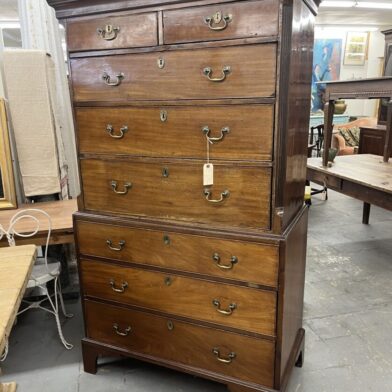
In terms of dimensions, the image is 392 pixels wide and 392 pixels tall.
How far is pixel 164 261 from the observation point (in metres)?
1.57

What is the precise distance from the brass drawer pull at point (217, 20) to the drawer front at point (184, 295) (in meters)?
0.91

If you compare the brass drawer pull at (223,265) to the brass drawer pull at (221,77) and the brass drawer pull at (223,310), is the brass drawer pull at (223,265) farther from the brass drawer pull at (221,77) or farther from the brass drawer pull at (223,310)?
the brass drawer pull at (221,77)

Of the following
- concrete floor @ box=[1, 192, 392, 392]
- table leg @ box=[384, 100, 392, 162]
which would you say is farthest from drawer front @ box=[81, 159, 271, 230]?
table leg @ box=[384, 100, 392, 162]

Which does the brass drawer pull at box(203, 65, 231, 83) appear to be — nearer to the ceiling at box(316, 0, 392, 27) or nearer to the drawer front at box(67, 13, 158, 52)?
the drawer front at box(67, 13, 158, 52)

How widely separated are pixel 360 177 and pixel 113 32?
2264 millimetres

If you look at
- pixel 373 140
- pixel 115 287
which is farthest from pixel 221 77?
pixel 373 140

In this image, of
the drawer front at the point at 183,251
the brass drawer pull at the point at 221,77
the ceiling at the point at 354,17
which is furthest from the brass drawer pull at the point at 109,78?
the ceiling at the point at 354,17

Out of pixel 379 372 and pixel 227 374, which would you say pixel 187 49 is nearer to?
pixel 227 374

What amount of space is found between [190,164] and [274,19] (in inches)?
21.8

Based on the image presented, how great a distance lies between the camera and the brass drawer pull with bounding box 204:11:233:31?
123 centimetres

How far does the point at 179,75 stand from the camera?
1.36 meters

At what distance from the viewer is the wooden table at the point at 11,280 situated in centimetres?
89

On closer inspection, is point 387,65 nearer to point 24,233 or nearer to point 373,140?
point 373,140

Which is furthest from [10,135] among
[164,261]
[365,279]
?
[365,279]
